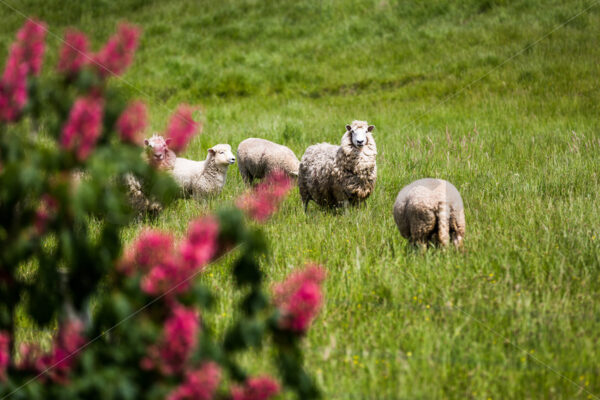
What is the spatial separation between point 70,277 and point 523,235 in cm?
350

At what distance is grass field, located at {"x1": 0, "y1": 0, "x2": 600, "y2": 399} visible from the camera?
2.66m

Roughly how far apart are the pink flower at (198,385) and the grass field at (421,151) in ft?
3.34

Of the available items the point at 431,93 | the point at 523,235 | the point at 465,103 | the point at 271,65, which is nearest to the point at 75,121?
the point at 523,235

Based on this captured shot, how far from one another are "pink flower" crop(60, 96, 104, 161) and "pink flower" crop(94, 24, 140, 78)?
0.19 m

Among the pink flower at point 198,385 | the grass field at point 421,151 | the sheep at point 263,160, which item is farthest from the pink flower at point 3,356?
the sheep at point 263,160

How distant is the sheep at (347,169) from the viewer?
4977 mm

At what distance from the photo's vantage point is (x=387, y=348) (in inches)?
106

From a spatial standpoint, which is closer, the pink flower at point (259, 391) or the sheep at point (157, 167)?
the pink flower at point (259, 391)

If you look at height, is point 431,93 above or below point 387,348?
above

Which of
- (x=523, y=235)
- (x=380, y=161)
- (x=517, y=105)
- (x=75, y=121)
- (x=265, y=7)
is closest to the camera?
(x=75, y=121)

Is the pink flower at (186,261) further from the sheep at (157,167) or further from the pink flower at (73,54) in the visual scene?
the sheep at (157,167)

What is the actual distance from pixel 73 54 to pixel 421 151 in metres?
6.55

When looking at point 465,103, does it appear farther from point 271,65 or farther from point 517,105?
point 271,65

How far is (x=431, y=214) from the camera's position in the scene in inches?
145
